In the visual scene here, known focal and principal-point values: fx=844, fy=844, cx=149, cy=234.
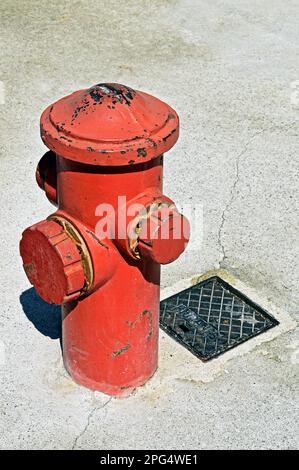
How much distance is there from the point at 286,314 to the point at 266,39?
3272mm

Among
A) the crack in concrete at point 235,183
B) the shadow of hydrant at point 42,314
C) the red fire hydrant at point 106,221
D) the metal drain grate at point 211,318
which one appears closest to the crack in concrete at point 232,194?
the crack in concrete at point 235,183

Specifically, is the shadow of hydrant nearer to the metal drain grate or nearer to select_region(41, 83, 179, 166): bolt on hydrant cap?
the metal drain grate

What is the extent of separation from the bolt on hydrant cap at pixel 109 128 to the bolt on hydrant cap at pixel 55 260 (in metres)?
0.36

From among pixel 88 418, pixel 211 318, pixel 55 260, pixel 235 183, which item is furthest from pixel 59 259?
pixel 235 183

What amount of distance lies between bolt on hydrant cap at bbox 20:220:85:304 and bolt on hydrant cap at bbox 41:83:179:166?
1.17 ft

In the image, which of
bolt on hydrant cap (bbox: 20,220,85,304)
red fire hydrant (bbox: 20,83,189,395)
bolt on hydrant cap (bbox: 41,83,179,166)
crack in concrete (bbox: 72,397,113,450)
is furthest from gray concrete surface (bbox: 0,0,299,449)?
bolt on hydrant cap (bbox: 41,83,179,166)

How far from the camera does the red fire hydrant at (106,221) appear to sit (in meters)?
3.11

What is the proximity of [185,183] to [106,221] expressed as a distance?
1.99 metres

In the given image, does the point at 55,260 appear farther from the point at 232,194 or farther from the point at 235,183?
the point at 235,183

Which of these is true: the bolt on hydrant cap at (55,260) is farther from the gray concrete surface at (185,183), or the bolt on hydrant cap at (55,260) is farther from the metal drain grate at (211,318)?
the metal drain grate at (211,318)

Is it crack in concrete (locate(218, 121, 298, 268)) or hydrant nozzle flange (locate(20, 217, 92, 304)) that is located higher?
hydrant nozzle flange (locate(20, 217, 92, 304))

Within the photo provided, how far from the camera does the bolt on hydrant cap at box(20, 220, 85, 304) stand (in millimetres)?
3273

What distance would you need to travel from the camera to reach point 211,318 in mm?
4172

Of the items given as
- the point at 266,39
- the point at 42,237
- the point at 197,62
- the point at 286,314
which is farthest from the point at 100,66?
the point at 42,237
